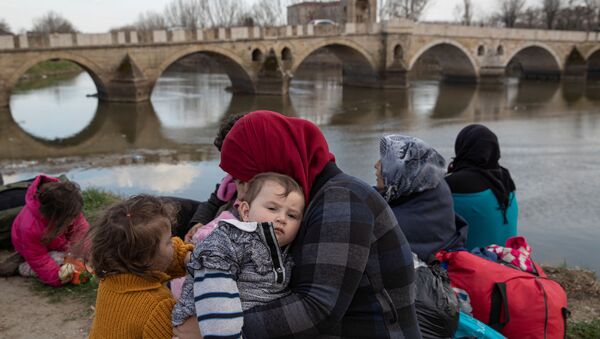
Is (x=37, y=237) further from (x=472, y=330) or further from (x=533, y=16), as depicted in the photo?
(x=533, y=16)

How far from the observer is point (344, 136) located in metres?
11.8

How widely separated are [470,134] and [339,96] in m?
17.8

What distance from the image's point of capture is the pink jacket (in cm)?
290

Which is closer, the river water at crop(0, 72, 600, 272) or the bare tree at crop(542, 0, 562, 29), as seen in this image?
the river water at crop(0, 72, 600, 272)

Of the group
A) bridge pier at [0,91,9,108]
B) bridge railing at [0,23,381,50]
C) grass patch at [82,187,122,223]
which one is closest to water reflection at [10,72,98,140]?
bridge pier at [0,91,9,108]

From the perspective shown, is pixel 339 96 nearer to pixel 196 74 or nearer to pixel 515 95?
pixel 515 95

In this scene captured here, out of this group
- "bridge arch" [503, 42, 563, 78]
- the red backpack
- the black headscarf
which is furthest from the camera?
"bridge arch" [503, 42, 563, 78]

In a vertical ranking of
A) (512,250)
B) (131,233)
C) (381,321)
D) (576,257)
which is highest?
(131,233)

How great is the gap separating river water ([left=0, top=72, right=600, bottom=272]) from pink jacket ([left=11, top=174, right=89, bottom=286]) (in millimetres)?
3774

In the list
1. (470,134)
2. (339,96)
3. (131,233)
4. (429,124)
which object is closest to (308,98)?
(339,96)

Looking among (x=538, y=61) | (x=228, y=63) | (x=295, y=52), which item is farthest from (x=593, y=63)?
(x=228, y=63)

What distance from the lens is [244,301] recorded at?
1.23m

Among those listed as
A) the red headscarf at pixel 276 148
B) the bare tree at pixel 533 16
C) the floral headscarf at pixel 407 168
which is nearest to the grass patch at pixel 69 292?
the floral headscarf at pixel 407 168

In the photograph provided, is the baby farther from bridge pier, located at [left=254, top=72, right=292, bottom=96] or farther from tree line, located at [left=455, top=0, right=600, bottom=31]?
tree line, located at [left=455, top=0, right=600, bottom=31]
